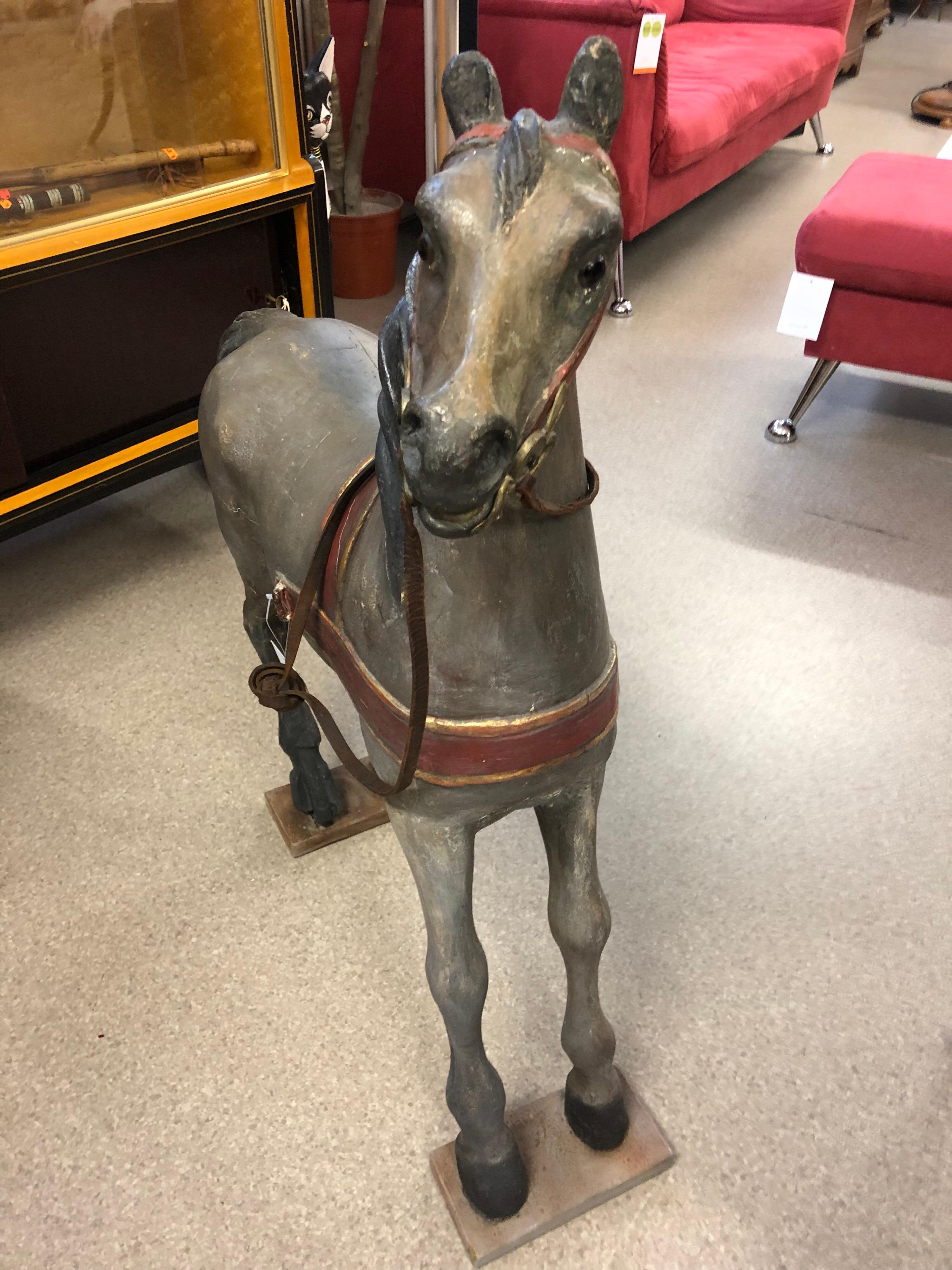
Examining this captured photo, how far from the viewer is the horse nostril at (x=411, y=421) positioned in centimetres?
60

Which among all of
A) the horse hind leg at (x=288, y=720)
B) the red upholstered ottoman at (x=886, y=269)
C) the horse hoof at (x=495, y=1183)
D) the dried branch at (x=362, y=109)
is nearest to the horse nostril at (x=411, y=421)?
the horse hind leg at (x=288, y=720)

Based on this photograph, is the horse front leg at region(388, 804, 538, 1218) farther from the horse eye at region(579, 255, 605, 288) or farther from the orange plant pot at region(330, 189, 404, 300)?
the orange plant pot at region(330, 189, 404, 300)

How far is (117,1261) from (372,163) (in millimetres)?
3724

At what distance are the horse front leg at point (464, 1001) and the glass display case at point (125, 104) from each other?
1474 mm

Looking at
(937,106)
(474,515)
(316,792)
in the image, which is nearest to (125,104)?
(316,792)

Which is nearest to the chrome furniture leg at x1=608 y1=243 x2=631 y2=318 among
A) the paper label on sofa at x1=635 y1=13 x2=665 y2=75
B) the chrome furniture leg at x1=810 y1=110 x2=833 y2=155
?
the paper label on sofa at x1=635 y1=13 x2=665 y2=75

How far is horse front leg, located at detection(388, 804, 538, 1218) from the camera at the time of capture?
948 mm

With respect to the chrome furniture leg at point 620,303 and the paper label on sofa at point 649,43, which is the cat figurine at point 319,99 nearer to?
the paper label on sofa at point 649,43

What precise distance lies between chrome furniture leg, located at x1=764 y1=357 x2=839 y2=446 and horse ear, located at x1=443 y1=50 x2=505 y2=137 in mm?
2205

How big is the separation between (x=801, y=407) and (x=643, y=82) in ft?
4.02

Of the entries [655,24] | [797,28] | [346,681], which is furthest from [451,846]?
[797,28]

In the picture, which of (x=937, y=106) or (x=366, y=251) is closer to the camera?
(x=366, y=251)

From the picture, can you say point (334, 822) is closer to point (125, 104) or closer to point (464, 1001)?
point (464, 1001)

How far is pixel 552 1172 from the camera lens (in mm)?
1171
